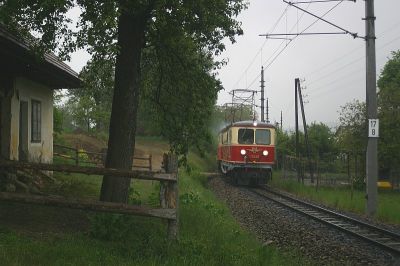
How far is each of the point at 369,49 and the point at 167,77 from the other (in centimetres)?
736

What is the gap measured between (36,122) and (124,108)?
777 centimetres

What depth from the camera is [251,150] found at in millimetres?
25062

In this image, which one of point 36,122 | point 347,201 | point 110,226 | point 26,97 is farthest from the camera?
point 347,201

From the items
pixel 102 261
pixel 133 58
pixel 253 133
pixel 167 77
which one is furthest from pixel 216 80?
pixel 253 133

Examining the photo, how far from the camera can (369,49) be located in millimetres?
16125

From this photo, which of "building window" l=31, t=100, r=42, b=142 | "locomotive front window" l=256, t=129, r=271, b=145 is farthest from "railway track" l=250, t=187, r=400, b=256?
"building window" l=31, t=100, r=42, b=142

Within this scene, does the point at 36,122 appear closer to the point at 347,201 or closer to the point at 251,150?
the point at 347,201

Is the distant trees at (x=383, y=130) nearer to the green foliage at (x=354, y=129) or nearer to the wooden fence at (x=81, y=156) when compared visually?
the green foliage at (x=354, y=129)

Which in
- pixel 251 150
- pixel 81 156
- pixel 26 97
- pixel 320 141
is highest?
pixel 26 97

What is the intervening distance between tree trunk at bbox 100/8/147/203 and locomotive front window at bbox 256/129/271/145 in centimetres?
1637

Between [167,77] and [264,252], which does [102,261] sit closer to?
[264,252]

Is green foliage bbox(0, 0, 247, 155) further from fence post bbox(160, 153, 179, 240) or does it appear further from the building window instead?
the building window

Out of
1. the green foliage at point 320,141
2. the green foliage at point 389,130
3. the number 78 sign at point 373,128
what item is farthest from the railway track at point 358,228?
the green foliage at point 320,141

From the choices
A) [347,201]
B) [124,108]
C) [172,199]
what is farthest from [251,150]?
[172,199]
